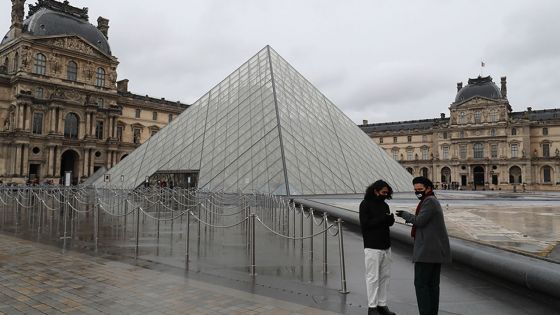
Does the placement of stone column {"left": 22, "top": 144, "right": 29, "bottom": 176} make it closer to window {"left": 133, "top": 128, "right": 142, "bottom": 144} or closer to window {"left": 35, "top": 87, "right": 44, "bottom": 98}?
window {"left": 35, "top": 87, "right": 44, "bottom": 98}

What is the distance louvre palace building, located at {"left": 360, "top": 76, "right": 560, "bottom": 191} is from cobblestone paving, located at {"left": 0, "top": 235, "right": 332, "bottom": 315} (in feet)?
206

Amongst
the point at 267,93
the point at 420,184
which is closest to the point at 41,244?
the point at 420,184

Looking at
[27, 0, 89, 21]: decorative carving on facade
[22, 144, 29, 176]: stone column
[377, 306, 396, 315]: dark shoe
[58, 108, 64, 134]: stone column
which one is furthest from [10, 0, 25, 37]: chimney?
[377, 306, 396, 315]: dark shoe

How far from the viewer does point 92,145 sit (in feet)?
155

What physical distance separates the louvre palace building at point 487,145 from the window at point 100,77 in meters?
50.6

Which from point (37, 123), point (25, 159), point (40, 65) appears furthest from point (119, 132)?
point (25, 159)

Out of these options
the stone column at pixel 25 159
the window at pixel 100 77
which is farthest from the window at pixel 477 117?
the stone column at pixel 25 159

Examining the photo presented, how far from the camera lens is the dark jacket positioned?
395 centimetres

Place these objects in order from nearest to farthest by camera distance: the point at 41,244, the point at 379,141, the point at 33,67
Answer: the point at 41,244 → the point at 33,67 → the point at 379,141

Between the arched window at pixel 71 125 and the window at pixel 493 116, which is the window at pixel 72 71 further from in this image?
the window at pixel 493 116

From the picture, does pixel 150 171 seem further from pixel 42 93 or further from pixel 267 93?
pixel 42 93

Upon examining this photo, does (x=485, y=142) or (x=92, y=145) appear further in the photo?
(x=485, y=142)

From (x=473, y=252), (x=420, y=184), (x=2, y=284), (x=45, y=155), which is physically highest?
(x=45, y=155)

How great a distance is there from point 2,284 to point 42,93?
1801 inches
